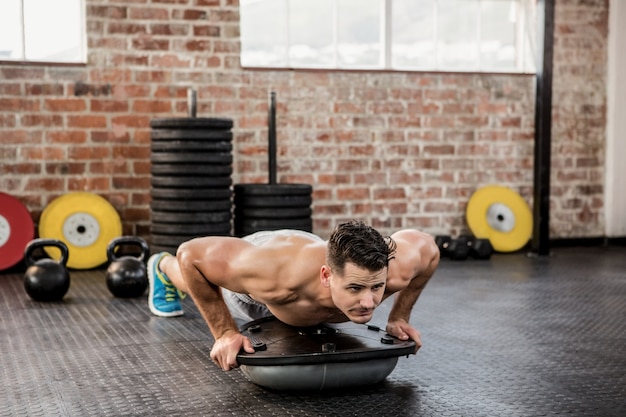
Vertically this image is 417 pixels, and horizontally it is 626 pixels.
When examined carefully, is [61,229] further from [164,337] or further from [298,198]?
[164,337]

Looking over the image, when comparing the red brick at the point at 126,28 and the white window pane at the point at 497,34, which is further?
the white window pane at the point at 497,34

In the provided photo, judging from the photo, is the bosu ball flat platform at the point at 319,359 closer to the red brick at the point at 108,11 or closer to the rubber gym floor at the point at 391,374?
the rubber gym floor at the point at 391,374

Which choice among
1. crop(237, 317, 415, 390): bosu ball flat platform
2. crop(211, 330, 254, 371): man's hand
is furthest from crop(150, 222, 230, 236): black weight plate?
crop(211, 330, 254, 371): man's hand

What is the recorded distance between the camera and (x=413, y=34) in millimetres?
6453

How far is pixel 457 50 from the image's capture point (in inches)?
259

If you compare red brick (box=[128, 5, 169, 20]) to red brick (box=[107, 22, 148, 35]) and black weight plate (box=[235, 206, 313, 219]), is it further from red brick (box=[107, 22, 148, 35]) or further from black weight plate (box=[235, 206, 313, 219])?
black weight plate (box=[235, 206, 313, 219])

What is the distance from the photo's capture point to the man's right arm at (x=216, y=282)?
103 inches

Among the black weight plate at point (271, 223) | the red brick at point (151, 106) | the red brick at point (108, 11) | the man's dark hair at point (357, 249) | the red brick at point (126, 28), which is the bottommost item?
the black weight plate at point (271, 223)

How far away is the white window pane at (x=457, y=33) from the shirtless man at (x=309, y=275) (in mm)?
3959

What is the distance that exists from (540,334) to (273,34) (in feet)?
11.1

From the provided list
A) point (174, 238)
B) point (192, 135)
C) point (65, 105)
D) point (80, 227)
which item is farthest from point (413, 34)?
point (80, 227)

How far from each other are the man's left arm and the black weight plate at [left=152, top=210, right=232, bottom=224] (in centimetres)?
260

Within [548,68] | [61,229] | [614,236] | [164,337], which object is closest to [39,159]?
[61,229]

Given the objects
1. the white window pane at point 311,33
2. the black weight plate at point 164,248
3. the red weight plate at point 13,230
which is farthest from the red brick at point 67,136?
the white window pane at point 311,33
